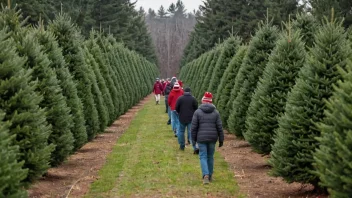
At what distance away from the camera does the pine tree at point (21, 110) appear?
8.66m

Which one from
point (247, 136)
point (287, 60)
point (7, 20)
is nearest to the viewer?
point (7, 20)

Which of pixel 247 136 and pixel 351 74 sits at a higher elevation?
pixel 351 74

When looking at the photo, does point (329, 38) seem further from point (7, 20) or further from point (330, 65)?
point (7, 20)

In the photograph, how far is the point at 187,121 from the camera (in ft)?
54.2

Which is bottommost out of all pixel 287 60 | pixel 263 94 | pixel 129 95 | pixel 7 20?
pixel 129 95

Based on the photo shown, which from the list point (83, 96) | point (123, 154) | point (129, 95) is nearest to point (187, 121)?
point (123, 154)

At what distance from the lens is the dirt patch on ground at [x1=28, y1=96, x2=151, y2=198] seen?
1122cm

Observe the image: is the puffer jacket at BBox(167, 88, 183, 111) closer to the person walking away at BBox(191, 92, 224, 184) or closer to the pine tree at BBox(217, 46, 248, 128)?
the pine tree at BBox(217, 46, 248, 128)

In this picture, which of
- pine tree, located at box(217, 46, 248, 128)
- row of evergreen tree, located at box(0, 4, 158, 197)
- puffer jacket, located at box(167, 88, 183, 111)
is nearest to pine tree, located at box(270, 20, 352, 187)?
row of evergreen tree, located at box(0, 4, 158, 197)

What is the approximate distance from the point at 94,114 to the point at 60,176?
4621mm

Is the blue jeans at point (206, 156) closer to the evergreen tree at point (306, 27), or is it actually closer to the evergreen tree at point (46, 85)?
the evergreen tree at point (46, 85)

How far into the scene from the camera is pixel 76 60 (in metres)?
16.3

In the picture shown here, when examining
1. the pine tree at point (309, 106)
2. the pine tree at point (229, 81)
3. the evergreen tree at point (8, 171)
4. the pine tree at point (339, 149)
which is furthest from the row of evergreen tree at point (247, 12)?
the evergreen tree at point (8, 171)

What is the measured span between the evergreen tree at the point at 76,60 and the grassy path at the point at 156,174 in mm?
1474
